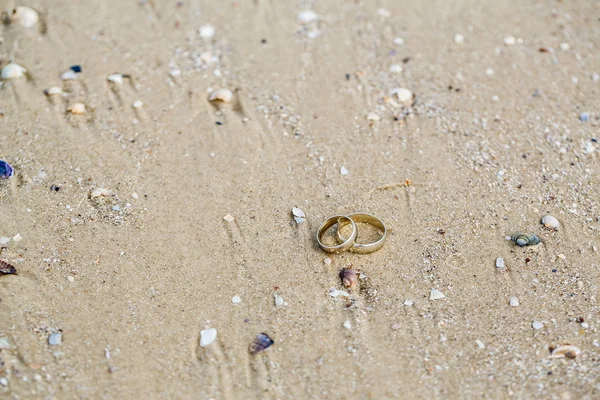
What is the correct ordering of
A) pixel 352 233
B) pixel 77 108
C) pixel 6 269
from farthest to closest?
pixel 77 108 < pixel 352 233 < pixel 6 269

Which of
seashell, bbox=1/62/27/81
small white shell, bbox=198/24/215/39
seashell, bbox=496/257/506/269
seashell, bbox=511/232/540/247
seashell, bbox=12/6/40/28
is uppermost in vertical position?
seashell, bbox=12/6/40/28

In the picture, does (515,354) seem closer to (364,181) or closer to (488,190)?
(488,190)

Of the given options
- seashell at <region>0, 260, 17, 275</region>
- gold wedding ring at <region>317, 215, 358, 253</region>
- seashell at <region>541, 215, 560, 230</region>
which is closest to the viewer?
seashell at <region>0, 260, 17, 275</region>

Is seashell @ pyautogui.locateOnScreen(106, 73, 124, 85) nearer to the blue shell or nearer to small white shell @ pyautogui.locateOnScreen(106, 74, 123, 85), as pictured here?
small white shell @ pyautogui.locateOnScreen(106, 74, 123, 85)

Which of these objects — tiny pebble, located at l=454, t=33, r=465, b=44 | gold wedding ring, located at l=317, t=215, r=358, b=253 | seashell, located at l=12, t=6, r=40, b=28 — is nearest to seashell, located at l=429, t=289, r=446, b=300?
gold wedding ring, located at l=317, t=215, r=358, b=253

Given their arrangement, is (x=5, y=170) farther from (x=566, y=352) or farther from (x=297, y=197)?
(x=566, y=352)

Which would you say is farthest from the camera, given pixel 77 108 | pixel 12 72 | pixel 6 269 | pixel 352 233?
pixel 12 72

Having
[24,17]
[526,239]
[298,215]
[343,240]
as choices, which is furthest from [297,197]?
[24,17]

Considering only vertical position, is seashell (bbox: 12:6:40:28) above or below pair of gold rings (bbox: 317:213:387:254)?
above

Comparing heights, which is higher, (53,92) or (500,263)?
(53,92)
